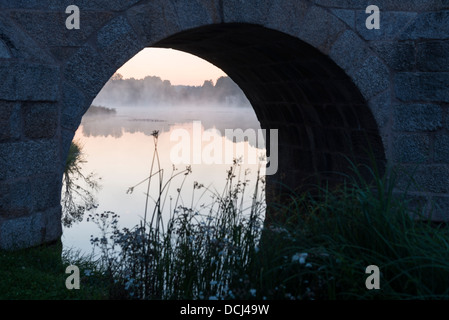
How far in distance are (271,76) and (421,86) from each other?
5.22ft

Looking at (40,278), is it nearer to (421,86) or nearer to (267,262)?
(267,262)

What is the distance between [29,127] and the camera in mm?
3846

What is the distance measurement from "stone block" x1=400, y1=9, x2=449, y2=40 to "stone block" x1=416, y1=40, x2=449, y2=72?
0.06m

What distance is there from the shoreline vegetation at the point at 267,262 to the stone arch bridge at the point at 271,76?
0.54 metres

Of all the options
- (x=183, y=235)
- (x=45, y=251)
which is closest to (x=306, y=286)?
(x=183, y=235)

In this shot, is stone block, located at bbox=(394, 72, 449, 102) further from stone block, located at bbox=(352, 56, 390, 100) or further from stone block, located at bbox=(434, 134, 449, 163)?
stone block, located at bbox=(434, 134, 449, 163)

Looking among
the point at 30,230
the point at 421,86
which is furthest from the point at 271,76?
the point at 30,230

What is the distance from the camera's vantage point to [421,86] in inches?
200

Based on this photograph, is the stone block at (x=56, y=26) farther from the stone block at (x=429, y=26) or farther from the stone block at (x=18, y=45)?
the stone block at (x=429, y=26)

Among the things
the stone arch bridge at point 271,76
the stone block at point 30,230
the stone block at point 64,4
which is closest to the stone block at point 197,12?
the stone arch bridge at point 271,76

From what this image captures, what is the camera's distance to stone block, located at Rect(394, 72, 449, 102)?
16.6 ft

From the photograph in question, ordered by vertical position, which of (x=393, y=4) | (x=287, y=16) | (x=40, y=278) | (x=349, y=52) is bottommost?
(x=40, y=278)

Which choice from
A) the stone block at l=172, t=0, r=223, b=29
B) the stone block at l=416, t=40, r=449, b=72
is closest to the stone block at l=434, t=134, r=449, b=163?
the stone block at l=416, t=40, r=449, b=72

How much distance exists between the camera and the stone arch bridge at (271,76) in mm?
3822
